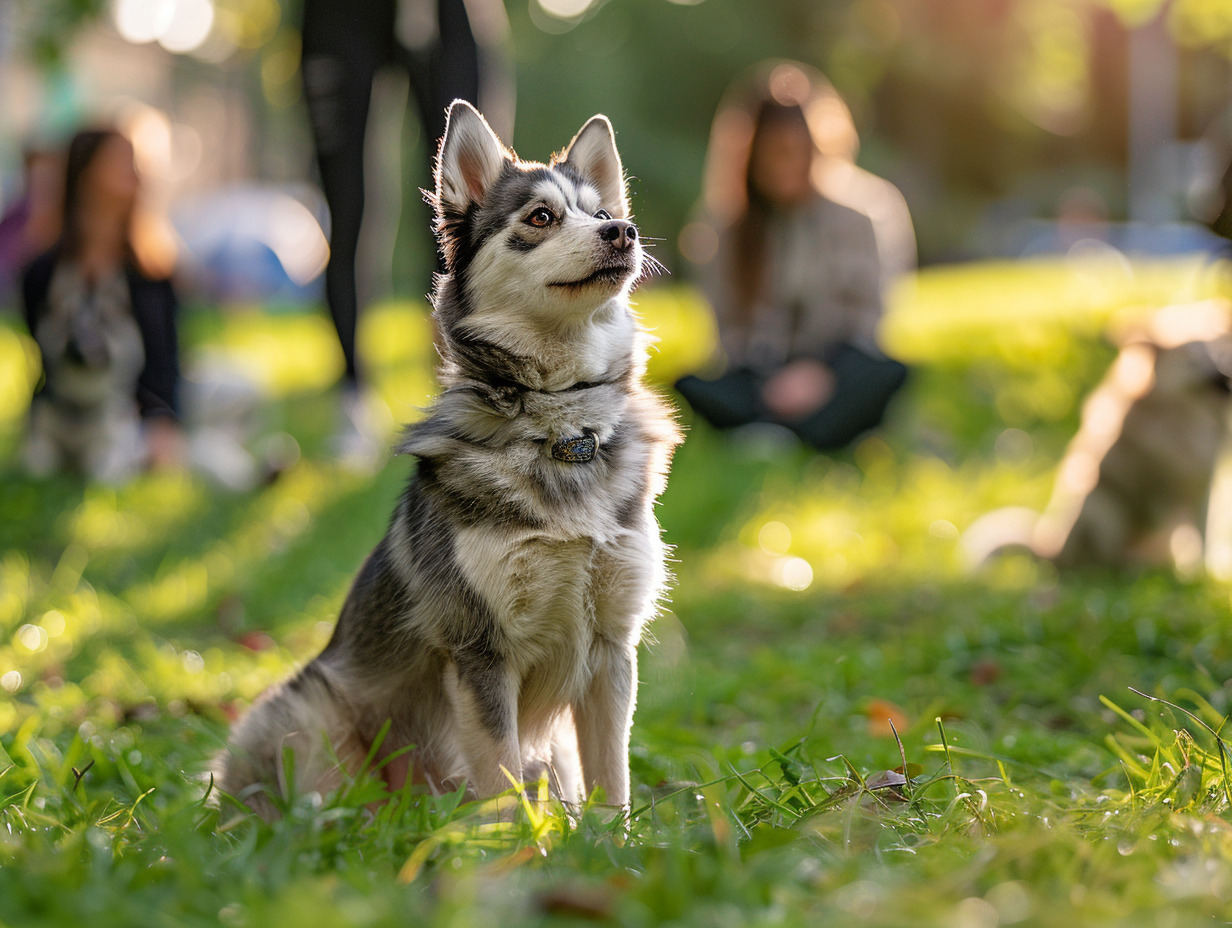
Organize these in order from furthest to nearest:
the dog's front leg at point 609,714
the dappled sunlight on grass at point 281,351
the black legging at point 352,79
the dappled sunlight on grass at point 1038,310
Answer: the dappled sunlight on grass at point 281,351 < the dappled sunlight on grass at point 1038,310 < the black legging at point 352,79 < the dog's front leg at point 609,714

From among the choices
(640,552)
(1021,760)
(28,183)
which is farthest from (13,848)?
(28,183)

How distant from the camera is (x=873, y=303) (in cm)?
738

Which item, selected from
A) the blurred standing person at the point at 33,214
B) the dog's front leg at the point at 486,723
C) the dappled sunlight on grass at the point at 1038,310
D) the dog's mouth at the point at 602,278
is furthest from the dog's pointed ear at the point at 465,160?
the dappled sunlight on grass at the point at 1038,310

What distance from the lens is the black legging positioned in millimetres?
5434

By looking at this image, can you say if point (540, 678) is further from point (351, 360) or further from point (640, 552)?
point (351, 360)

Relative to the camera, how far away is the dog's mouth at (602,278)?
8.80 ft


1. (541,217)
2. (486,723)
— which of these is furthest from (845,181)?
(486,723)

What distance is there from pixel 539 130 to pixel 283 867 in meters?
25.4

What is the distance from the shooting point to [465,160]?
283 centimetres

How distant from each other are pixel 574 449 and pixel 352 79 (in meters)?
4.12

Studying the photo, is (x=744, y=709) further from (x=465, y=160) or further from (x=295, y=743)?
(x=465, y=160)

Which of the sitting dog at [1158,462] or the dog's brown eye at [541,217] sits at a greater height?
the dog's brown eye at [541,217]

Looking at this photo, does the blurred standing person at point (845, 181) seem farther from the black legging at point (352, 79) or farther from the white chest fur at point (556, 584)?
the white chest fur at point (556, 584)

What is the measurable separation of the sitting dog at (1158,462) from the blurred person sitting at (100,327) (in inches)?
211
